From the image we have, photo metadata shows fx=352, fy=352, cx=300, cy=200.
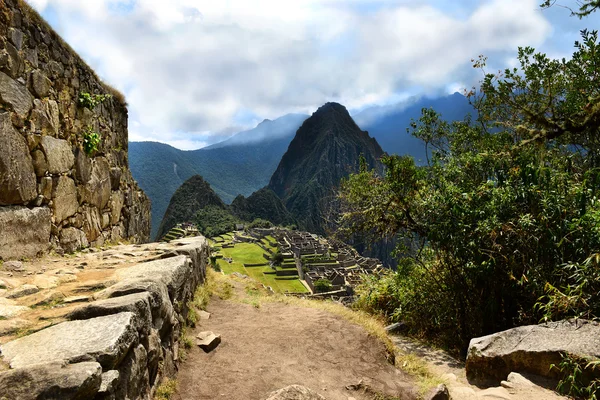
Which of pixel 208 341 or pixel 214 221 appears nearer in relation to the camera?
pixel 208 341

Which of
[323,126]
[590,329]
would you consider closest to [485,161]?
[590,329]

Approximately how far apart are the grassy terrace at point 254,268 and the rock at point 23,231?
88.2ft

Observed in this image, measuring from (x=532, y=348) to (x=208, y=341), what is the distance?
4178 mm

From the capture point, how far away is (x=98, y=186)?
7.81 metres

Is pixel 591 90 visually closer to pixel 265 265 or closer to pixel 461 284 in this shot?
pixel 461 284

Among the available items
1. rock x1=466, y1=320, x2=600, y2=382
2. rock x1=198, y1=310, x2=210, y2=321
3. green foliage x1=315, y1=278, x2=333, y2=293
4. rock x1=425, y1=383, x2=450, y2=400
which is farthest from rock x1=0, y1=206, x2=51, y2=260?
green foliage x1=315, y1=278, x2=333, y2=293

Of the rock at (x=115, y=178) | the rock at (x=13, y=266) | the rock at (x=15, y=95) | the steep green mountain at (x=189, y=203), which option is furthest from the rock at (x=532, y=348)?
the steep green mountain at (x=189, y=203)

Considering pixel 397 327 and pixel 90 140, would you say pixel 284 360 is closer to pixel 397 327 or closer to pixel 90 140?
pixel 397 327

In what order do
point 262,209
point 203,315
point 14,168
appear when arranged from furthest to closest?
point 262,209 < point 203,315 < point 14,168

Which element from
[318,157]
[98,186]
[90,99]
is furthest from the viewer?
[318,157]

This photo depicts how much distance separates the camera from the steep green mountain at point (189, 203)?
3438 inches

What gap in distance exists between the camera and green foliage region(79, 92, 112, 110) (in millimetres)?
7313

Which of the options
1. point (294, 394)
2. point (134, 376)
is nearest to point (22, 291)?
point (134, 376)

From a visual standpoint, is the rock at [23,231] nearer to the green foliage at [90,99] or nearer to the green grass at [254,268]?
the green foliage at [90,99]
